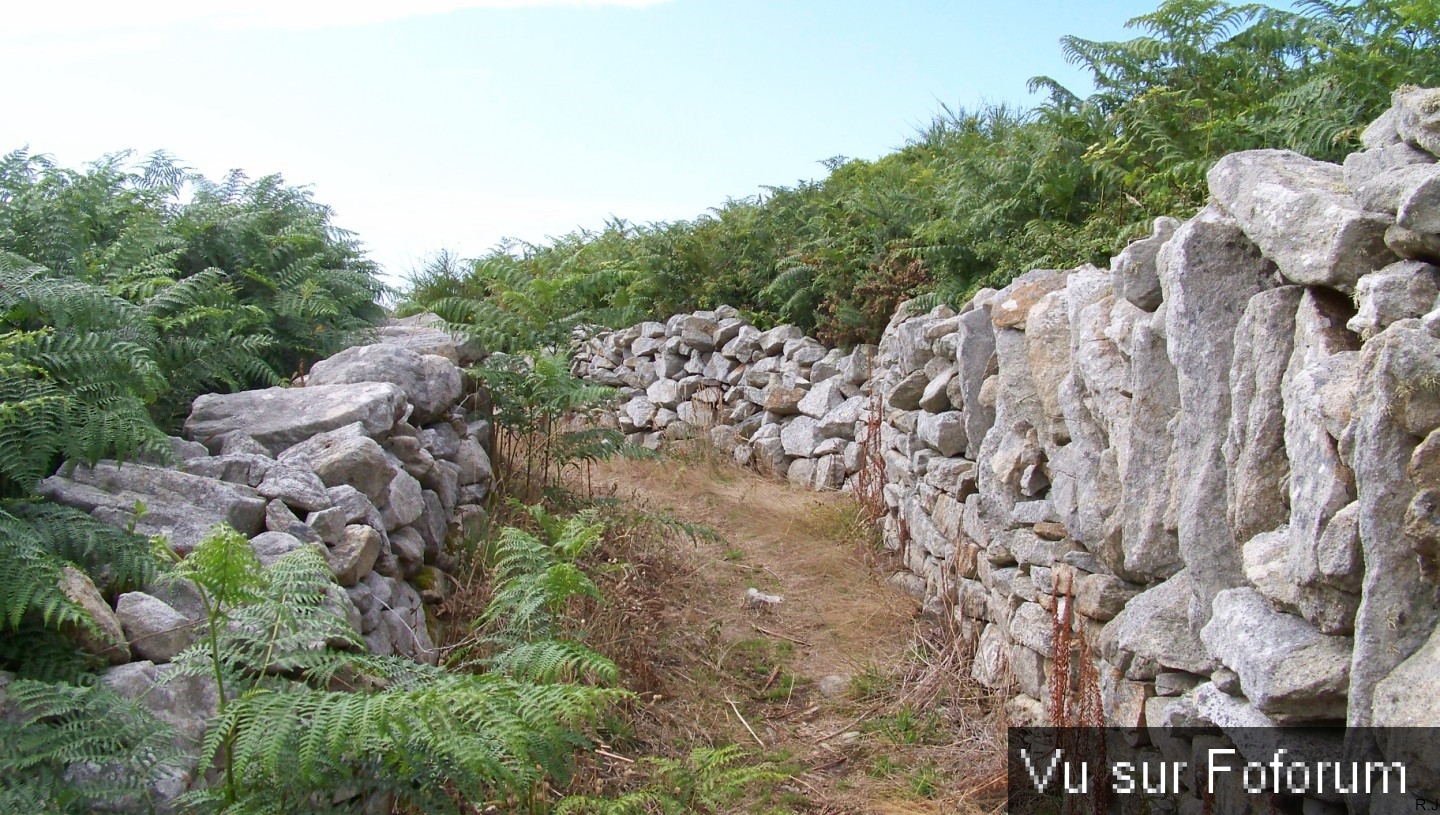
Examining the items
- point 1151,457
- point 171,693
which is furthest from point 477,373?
point 1151,457

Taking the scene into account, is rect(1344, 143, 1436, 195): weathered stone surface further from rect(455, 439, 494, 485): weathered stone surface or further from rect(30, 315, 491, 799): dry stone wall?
rect(455, 439, 494, 485): weathered stone surface

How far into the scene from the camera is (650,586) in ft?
16.8

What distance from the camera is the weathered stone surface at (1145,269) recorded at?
120 inches

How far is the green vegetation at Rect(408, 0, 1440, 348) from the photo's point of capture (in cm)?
450

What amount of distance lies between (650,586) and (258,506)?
85.6 inches

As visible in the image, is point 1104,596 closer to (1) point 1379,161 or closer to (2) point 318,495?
(1) point 1379,161

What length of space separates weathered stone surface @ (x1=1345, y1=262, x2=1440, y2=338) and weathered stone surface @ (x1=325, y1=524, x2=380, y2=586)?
3.02m

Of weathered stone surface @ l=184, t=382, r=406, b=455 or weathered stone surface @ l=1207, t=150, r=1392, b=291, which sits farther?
weathered stone surface @ l=184, t=382, r=406, b=455

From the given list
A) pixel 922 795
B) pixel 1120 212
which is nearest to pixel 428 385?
pixel 922 795

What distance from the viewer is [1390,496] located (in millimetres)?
1916

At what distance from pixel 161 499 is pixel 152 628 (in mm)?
657

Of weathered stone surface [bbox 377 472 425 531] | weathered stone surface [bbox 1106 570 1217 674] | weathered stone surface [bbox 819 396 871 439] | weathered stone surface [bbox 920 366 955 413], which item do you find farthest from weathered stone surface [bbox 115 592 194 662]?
weathered stone surface [bbox 819 396 871 439]

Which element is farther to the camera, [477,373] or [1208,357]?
[477,373]

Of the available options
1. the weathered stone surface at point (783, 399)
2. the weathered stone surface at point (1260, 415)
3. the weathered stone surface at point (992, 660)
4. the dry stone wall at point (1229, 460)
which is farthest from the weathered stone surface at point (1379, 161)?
the weathered stone surface at point (783, 399)
